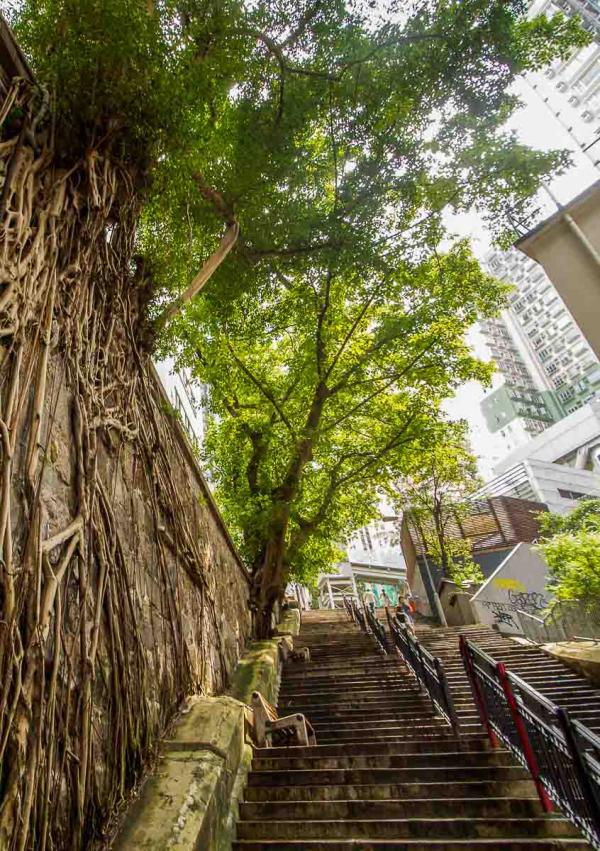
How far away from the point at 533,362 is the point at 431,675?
53.2 metres

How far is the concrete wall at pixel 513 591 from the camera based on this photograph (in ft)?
41.9

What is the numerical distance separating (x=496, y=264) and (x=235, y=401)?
5868cm

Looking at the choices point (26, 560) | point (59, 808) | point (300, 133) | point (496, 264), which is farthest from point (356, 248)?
point (496, 264)

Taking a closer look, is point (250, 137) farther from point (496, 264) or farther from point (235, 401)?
point (496, 264)

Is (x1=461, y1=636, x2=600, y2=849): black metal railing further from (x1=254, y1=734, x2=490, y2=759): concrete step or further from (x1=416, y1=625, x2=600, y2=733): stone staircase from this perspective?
(x1=416, y1=625, x2=600, y2=733): stone staircase

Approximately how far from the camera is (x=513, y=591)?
1400cm

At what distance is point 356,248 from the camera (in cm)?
701

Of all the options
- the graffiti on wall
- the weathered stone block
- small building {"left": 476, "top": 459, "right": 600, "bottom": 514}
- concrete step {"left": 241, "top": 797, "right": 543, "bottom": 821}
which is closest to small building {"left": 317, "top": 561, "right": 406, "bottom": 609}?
Answer: small building {"left": 476, "top": 459, "right": 600, "bottom": 514}

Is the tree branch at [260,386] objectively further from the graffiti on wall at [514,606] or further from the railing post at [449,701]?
the graffiti on wall at [514,606]

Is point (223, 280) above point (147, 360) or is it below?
above

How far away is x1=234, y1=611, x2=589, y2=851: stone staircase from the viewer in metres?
2.94

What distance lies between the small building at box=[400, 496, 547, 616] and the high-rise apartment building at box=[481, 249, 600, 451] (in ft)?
87.6

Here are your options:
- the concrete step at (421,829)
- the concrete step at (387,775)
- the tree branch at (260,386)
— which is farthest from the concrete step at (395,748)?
the tree branch at (260,386)

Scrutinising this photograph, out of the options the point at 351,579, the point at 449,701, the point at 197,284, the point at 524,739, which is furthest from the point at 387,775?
the point at 351,579
